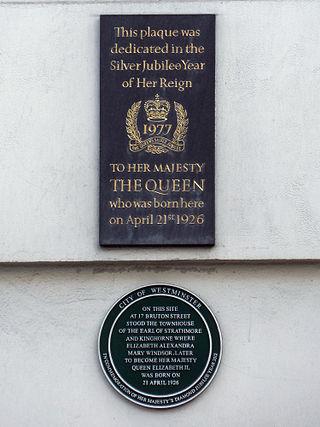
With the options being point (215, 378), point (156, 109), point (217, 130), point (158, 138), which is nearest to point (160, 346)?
point (215, 378)

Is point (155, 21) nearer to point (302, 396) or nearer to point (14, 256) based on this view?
point (14, 256)

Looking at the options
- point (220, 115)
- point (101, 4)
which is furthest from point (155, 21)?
point (220, 115)

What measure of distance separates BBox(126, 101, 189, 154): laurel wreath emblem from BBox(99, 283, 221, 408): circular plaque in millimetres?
1128

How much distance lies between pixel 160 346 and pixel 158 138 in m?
1.70

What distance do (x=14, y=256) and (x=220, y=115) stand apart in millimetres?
2043

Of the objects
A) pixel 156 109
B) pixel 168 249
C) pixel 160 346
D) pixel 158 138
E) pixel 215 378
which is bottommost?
pixel 215 378

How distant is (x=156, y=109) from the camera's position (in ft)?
25.0

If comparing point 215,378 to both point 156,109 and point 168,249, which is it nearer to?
point 168,249

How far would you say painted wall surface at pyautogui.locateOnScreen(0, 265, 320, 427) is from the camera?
24.5 ft

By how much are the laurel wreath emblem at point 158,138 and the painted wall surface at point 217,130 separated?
28cm

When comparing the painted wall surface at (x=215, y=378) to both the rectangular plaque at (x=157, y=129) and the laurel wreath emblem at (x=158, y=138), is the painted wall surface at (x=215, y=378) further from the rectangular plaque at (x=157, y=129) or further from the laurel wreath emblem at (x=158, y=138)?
the laurel wreath emblem at (x=158, y=138)

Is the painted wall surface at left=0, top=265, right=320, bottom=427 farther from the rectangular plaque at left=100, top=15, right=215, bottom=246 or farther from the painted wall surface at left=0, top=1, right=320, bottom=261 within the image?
the rectangular plaque at left=100, top=15, right=215, bottom=246

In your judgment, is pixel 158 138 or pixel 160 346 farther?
pixel 158 138

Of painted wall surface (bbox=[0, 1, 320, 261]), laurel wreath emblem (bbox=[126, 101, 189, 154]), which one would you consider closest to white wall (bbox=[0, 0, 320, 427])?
painted wall surface (bbox=[0, 1, 320, 261])
